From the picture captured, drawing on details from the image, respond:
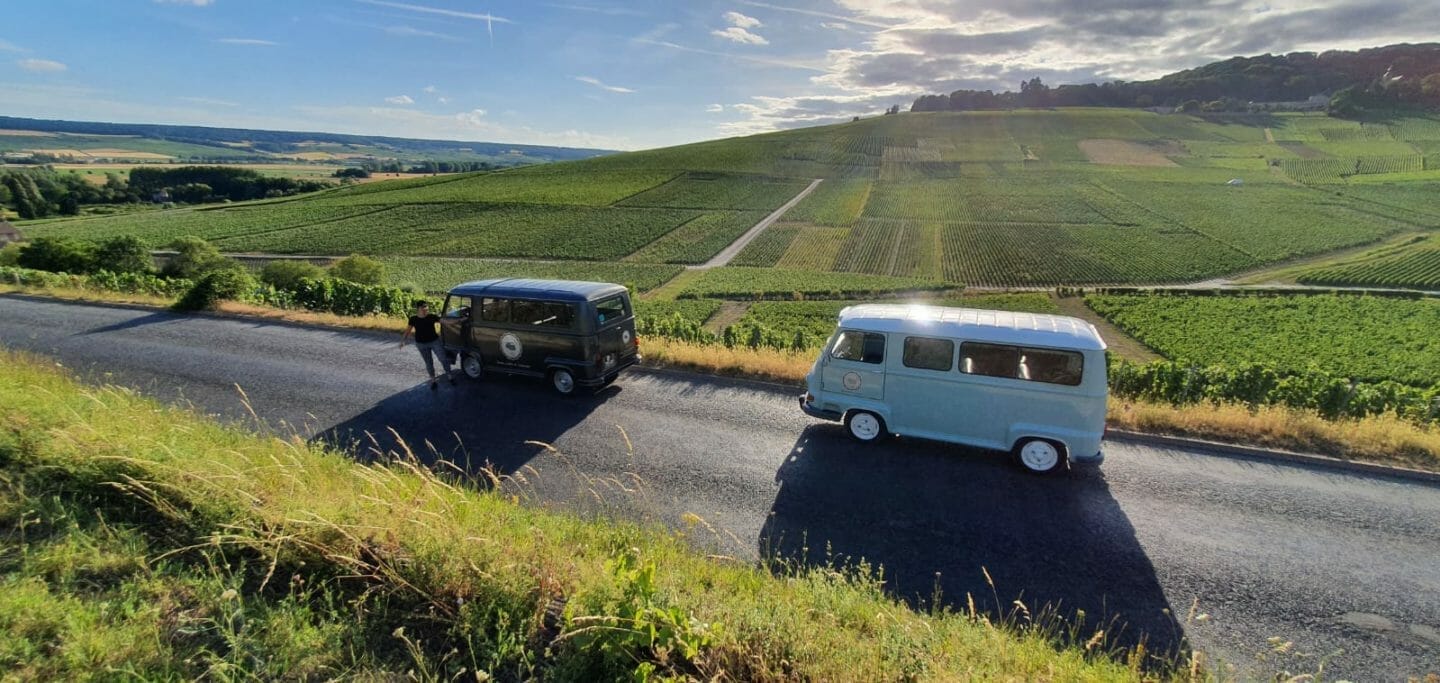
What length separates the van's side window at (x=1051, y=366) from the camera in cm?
811

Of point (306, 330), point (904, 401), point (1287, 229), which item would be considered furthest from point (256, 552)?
point (1287, 229)

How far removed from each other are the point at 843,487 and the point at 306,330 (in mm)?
16066

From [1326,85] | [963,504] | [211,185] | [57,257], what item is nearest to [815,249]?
[963,504]

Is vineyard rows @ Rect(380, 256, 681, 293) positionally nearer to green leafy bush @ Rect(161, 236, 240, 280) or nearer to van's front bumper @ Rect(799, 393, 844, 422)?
green leafy bush @ Rect(161, 236, 240, 280)

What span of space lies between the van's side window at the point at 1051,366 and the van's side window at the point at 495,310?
9704 mm

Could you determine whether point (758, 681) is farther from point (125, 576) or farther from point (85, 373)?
point (85, 373)

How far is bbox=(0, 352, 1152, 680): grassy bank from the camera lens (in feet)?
12.5

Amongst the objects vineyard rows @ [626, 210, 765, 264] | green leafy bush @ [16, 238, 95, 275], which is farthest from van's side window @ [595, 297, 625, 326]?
vineyard rows @ [626, 210, 765, 264]

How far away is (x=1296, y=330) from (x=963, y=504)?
46.0m

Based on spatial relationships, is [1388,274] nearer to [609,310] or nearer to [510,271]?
[609,310]

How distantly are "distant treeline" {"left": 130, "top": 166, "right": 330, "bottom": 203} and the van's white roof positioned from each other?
150950 mm

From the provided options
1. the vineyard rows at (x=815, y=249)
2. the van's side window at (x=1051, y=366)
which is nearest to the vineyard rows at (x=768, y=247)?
the vineyard rows at (x=815, y=249)

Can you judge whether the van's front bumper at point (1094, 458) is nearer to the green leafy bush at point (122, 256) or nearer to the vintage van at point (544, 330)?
the vintage van at point (544, 330)

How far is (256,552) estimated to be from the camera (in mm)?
4910
